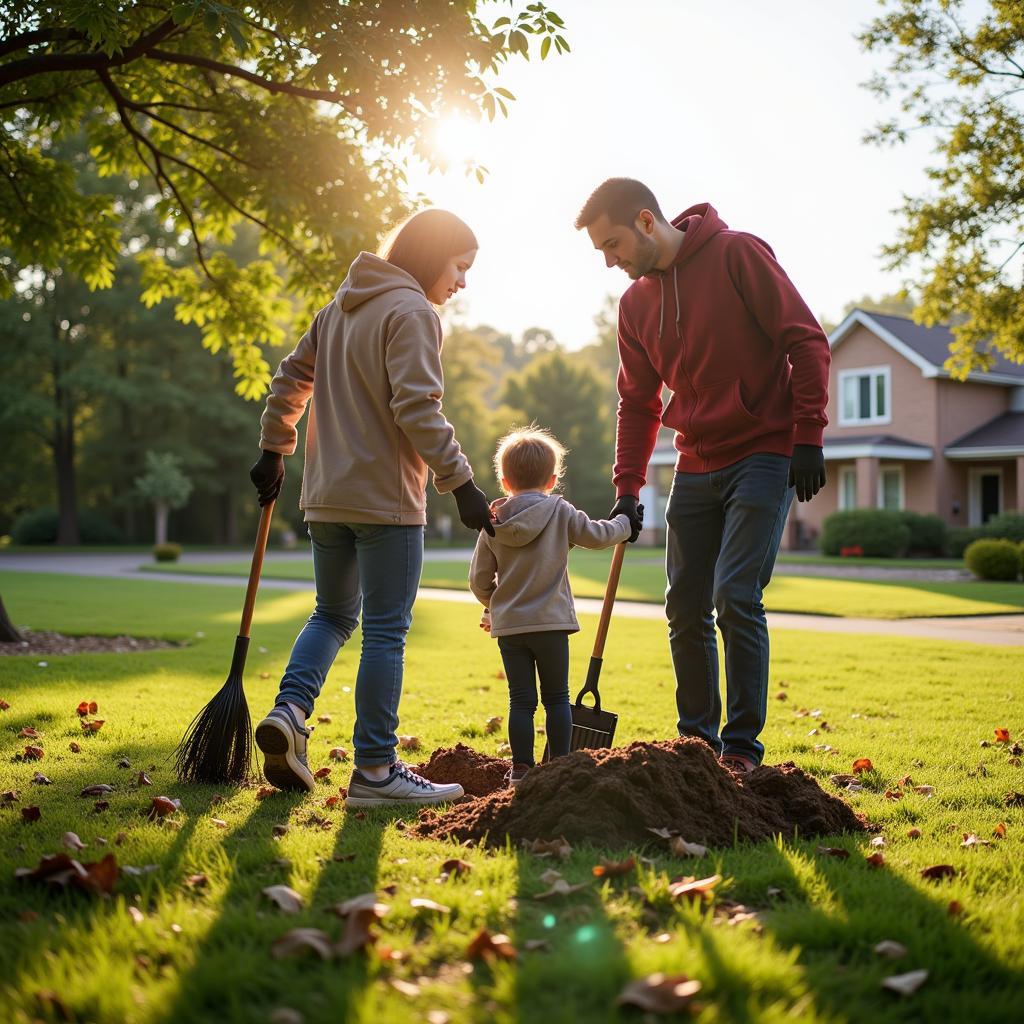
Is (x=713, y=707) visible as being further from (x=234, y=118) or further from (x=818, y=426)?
(x=234, y=118)

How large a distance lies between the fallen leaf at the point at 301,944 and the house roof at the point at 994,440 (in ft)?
102

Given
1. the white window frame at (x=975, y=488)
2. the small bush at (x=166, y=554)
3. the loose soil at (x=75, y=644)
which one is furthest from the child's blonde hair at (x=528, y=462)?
the white window frame at (x=975, y=488)

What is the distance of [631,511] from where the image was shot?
4785 millimetres

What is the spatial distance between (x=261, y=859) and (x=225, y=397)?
42.0 meters

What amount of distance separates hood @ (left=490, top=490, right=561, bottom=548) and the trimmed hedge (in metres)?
26.5

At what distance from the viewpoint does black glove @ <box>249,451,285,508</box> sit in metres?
4.47

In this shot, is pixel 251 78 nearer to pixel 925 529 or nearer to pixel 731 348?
pixel 731 348

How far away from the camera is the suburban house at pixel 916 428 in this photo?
102 ft

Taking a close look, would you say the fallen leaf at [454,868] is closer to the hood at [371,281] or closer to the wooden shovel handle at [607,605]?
the wooden shovel handle at [607,605]

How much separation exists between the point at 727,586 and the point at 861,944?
6.36 feet

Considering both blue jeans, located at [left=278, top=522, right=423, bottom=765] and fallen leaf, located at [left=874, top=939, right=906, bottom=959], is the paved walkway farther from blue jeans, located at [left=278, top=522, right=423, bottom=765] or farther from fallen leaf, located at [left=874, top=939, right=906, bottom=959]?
fallen leaf, located at [left=874, top=939, right=906, bottom=959]

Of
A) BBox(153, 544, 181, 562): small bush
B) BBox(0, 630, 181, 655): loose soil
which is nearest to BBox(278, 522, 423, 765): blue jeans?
BBox(0, 630, 181, 655): loose soil

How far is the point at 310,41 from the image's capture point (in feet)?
22.9

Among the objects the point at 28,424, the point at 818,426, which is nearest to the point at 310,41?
the point at 818,426
